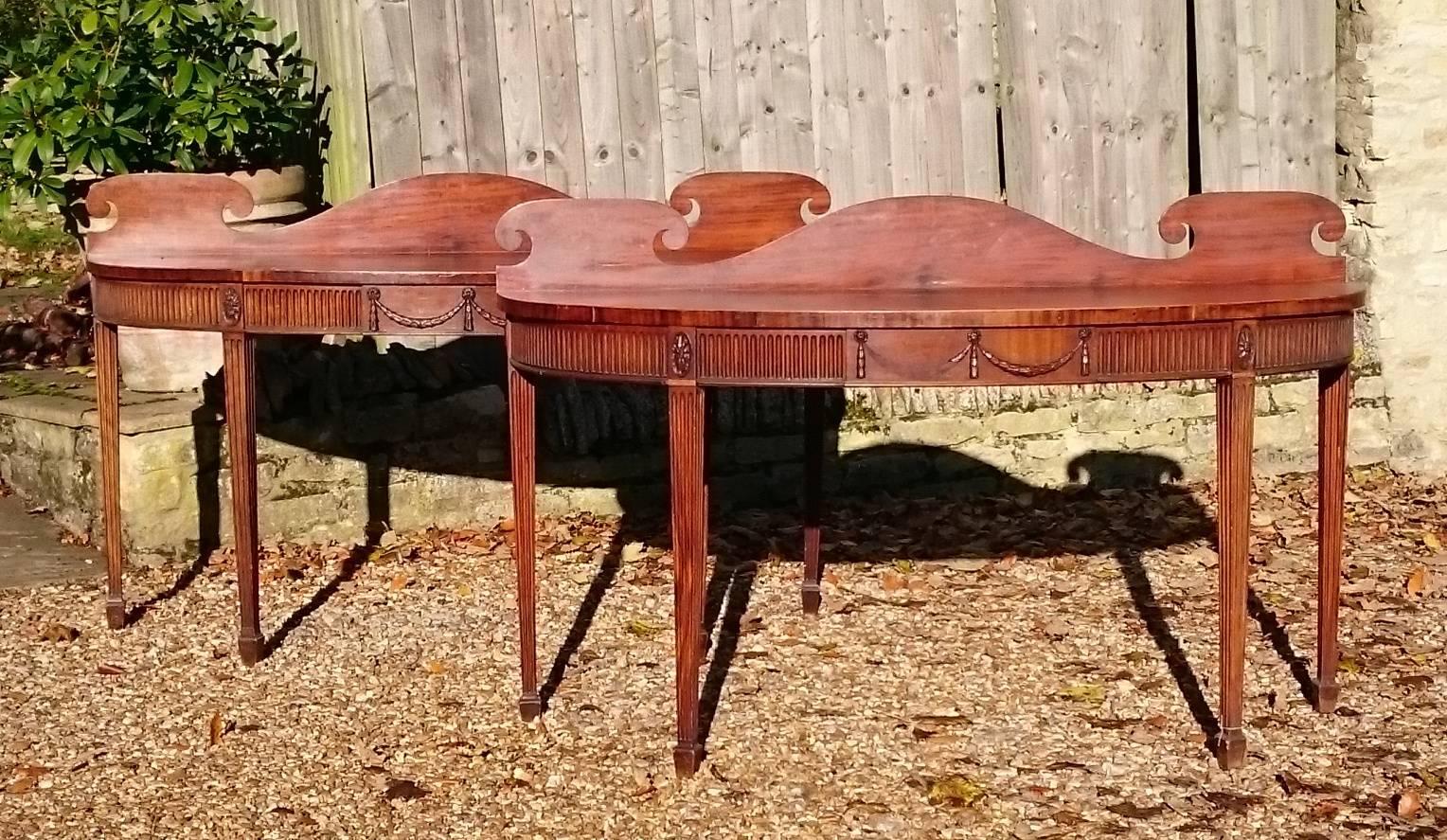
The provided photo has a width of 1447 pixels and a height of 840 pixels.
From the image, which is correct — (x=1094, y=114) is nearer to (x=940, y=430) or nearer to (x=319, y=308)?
(x=940, y=430)

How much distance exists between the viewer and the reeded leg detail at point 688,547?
11.8 feet

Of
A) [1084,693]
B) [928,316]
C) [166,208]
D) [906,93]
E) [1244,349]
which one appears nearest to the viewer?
[928,316]

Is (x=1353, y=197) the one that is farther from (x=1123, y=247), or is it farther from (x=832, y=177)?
(x=832, y=177)

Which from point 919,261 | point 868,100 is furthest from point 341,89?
point 919,261

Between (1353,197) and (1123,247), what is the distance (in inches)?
33.6

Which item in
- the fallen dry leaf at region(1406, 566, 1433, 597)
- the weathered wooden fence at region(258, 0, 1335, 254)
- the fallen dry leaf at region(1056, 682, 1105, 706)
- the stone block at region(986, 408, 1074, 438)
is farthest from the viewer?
the stone block at region(986, 408, 1074, 438)

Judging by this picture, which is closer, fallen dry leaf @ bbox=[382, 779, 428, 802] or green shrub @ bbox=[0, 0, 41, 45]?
fallen dry leaf @ bbox=[382, 779, 428, 802]

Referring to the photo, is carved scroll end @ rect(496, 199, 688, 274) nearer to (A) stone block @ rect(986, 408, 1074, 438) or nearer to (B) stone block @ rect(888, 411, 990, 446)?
(B) stone block @ rect(888, 411, 990, 446)

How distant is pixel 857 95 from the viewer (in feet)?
20.9

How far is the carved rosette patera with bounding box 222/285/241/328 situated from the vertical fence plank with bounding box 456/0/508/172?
5.76 feet

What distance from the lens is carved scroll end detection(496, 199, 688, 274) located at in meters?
3.78

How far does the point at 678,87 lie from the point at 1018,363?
9.92 feet

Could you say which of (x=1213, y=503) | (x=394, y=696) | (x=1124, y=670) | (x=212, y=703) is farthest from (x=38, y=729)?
(x=1213, y=503)

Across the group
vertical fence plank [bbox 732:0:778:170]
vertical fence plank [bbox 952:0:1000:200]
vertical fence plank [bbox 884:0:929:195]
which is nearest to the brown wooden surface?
vertical fence plank [bbox 732:0:778:170]
